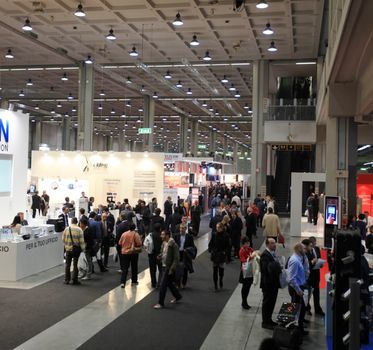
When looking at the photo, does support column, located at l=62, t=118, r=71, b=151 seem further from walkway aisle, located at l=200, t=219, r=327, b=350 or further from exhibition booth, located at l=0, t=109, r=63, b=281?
walkway aisle, located at l=200, t=219, r=327, b=350

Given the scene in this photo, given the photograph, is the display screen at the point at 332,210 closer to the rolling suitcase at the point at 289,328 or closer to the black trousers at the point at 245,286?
the black trousers at the point at 245,286

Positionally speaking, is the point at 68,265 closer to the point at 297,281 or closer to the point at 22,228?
the point at 22,228

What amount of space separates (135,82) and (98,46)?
896 centimetres

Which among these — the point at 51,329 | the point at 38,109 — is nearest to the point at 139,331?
the point at 51,329

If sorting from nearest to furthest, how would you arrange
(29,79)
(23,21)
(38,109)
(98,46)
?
(23,21) → (98,46) → (29,79) → (38,109)

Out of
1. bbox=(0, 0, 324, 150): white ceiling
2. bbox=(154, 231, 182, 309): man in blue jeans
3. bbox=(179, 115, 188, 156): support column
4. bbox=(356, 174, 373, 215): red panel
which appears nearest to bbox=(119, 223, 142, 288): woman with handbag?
bbox=(154, 231, 182, 309): man in blue jeans

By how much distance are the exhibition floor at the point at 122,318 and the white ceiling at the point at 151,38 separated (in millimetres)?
10047

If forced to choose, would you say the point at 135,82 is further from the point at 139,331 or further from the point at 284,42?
the point at 139,331

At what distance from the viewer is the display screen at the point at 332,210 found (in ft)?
45.0

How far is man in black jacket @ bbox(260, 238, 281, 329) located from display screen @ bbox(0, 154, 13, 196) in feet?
30.6

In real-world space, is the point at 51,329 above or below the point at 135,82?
below

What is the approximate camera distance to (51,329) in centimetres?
782

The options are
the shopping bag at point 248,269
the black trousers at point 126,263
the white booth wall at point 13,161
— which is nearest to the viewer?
the shopping bag at point 248,269

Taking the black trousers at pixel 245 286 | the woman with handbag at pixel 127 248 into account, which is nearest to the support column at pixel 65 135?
the woman with handbag at pixel 127 248
